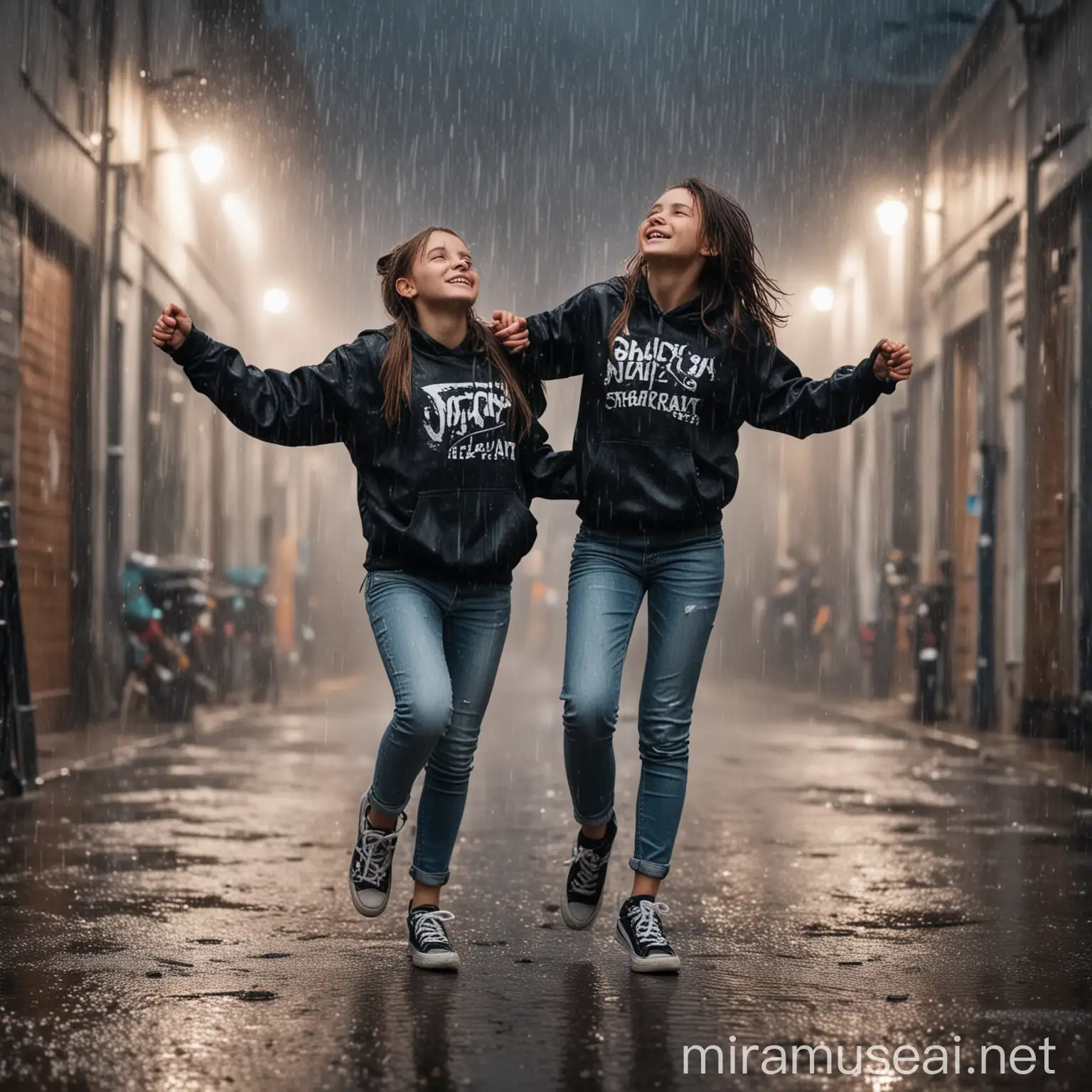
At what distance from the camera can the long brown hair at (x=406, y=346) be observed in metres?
4.69

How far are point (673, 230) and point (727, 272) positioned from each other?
0.18 meters

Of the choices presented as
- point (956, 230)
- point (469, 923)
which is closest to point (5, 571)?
point (469, 923)

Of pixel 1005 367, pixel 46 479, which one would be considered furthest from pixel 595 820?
pixel 1005 367

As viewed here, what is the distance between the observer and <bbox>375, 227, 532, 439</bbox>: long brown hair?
4.69 metres

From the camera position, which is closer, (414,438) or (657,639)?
(414,438)

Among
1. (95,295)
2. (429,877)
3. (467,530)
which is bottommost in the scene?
(429,877)

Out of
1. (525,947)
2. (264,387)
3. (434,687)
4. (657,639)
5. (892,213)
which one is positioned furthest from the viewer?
(892,213)

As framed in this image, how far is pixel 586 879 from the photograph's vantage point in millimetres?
4922

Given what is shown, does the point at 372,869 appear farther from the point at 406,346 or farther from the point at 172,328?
the point at 172,328

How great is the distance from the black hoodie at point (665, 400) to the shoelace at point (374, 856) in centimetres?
94

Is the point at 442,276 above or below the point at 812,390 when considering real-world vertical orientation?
above

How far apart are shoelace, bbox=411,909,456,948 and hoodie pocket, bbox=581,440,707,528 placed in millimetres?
1051

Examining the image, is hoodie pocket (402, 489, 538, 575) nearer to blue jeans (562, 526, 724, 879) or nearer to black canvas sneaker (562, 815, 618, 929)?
blue jeans (562, 526, 724, 879)

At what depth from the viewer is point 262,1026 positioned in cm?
395
